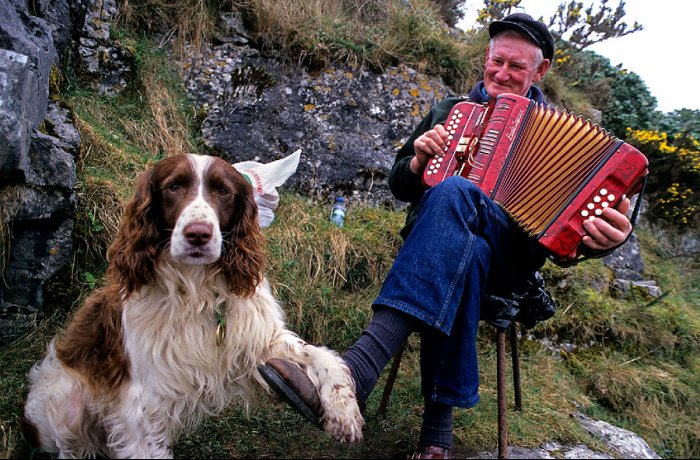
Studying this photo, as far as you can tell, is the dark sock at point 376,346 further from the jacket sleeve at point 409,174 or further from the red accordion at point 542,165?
the jacket sleeve at point 409,174

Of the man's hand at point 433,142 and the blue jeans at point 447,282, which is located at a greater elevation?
the man's hand at point 433,142

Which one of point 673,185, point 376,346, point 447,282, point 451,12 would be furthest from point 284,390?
point 451,12

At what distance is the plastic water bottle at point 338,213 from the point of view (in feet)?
14.5

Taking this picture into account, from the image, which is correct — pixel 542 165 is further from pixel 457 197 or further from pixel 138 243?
pixel 138 243

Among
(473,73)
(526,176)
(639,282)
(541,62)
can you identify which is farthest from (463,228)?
(473,73)

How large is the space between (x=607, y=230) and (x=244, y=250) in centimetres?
155

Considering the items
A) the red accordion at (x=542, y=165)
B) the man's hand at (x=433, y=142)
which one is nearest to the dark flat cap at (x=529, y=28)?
the red accordion at (x=542, y=165)

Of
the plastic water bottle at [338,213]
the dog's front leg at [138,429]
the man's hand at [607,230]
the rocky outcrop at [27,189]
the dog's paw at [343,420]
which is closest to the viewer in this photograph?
the dog's paw at [343,420]

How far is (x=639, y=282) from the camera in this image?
4914 millimetres

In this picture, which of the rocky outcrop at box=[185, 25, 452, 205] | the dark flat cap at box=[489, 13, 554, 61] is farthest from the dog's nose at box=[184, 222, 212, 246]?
the rocky outcrop at box=[185, 25, 452, 205]

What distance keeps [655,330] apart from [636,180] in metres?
2.37

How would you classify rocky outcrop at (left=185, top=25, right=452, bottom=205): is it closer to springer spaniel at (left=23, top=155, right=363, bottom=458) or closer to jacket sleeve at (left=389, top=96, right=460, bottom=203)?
jacket sleeve at (left=389, top=96, right=460, bottom=203)

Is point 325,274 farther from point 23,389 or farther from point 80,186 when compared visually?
point 23,389

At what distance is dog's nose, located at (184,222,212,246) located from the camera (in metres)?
1.91
